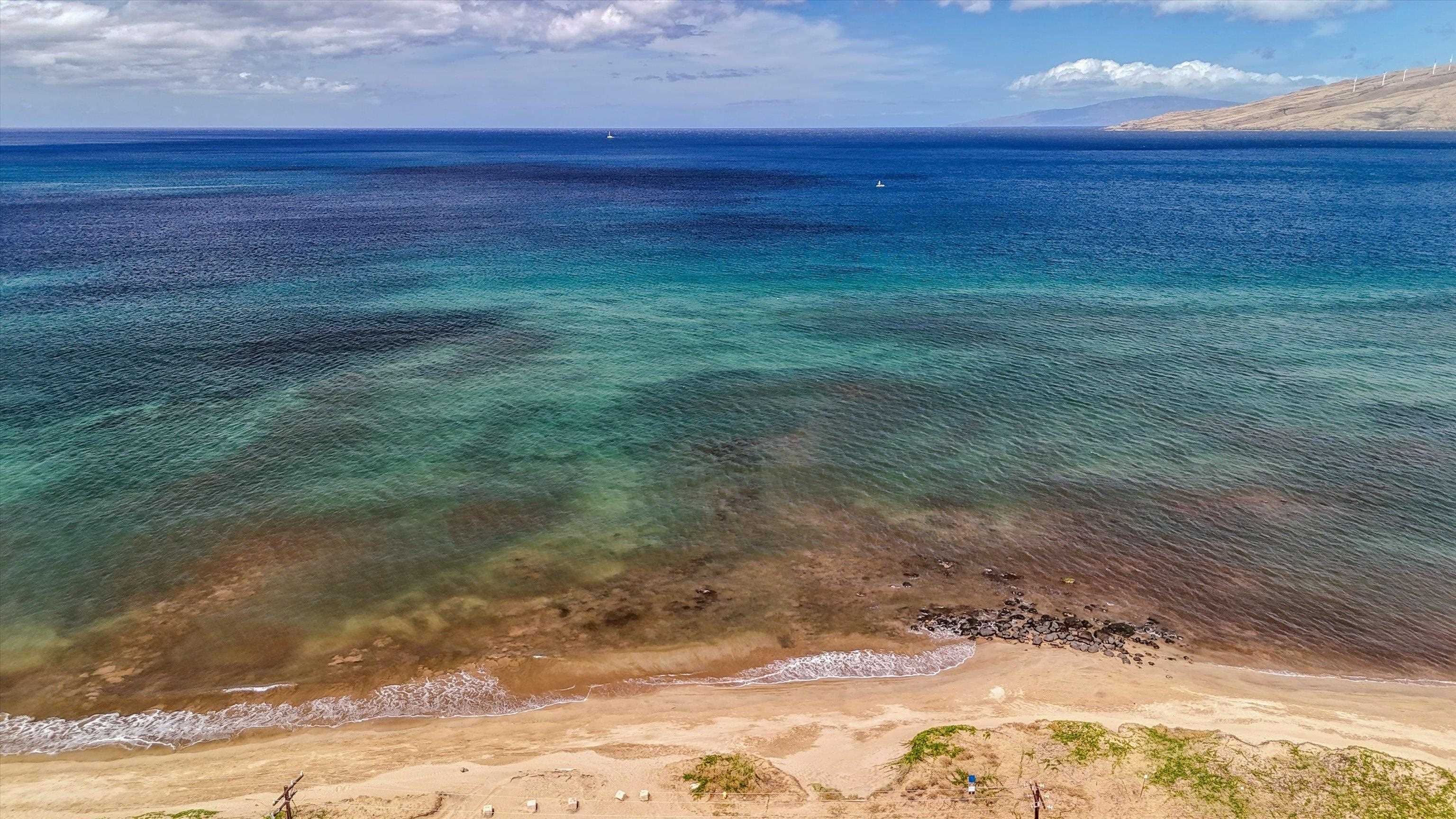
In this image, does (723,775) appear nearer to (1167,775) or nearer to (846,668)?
(846,668)

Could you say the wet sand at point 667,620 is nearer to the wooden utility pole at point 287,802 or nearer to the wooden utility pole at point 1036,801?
the wooden utility pole at point 287,802

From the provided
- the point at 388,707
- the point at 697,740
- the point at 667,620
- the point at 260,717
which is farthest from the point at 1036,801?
the point at 260,717

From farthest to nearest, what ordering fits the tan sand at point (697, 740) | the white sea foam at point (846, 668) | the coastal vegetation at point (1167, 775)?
the white sea foam at point (846, 668) → the tan sand at point (697, 740) → the coastal vegetation at point (1167, 775)

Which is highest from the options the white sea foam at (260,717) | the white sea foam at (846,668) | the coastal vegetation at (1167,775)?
the coastal vegetation at (1167,775)

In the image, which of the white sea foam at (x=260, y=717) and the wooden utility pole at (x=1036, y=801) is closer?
the wooden utility pole at (x=1036, y=801)

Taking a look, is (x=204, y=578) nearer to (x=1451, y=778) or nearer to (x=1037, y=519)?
(x=1037, y=519)

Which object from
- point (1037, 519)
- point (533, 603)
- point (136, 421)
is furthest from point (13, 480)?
point (1037, 519)

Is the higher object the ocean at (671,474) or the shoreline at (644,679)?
the ocean at (671,474)

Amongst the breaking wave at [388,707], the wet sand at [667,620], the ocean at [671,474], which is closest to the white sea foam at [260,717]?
the breaking wave at [388,707]
